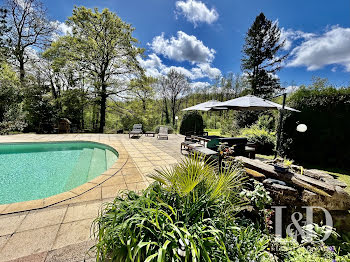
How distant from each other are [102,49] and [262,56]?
46.2ft

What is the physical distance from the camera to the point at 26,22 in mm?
11906

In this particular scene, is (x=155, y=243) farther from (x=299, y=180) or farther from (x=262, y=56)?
(x=262, y=56)

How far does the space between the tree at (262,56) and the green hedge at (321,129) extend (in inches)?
345

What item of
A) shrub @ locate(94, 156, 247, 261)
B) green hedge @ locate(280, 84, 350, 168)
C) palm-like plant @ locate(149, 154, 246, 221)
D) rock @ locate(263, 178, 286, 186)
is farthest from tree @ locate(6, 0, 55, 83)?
green hedge @ locate(280, 84, 350, 168)

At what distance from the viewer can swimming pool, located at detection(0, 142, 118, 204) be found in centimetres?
335

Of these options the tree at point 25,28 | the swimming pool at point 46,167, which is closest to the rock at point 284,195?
the swimming pool at point 46,167

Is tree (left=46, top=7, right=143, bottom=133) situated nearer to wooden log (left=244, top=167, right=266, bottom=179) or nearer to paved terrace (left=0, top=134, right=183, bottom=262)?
paved terrace (left=0, top=134, right=183, bottom=262)

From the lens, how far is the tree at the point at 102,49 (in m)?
11.0

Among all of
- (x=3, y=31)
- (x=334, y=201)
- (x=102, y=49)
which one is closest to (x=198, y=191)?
(x=334, y=201)

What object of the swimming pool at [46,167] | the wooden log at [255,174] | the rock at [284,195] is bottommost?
the swimming pool at [46,167]

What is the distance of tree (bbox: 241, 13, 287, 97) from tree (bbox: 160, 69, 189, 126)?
346 inches

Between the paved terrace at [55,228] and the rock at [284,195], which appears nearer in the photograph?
the paved terrace at [55,228]

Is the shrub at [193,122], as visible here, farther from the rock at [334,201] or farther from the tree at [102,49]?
the rock at [334,201]

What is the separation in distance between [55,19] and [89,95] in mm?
7212
